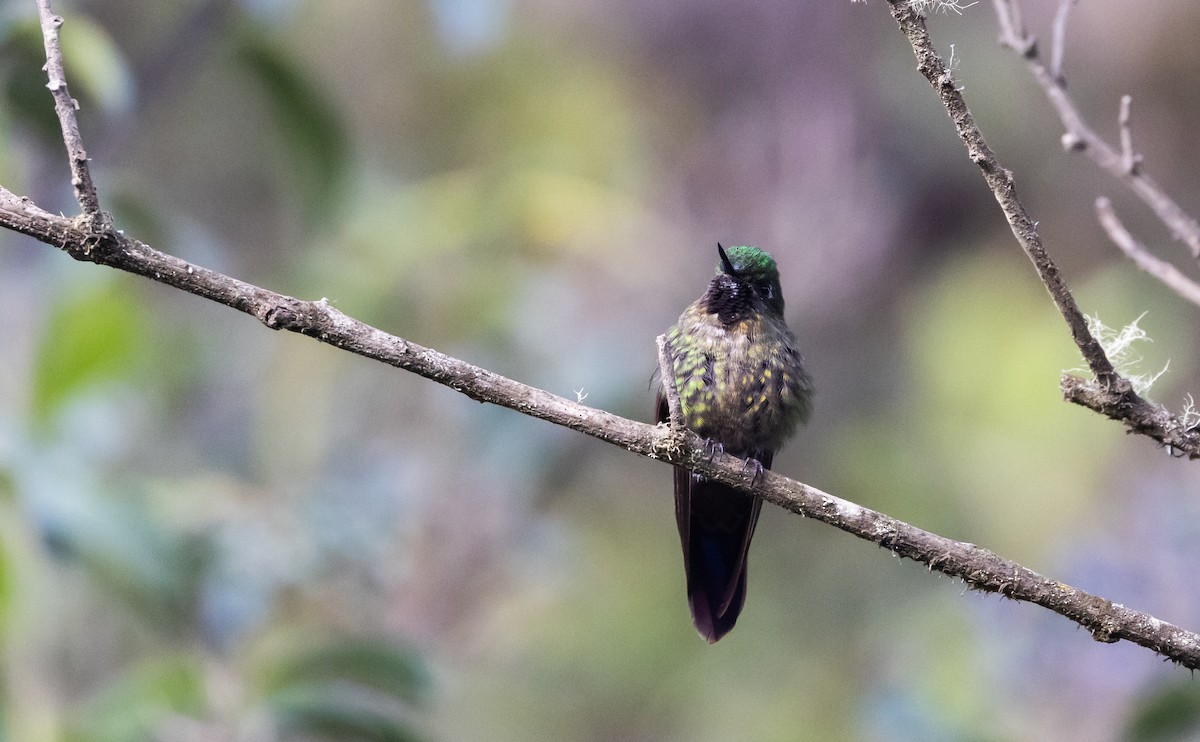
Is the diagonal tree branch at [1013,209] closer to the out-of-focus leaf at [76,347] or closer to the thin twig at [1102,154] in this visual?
the thin twig at [1102,154]

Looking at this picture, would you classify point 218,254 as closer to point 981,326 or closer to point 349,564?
point 349,564

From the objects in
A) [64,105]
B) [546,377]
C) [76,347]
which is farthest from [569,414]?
[546,377]

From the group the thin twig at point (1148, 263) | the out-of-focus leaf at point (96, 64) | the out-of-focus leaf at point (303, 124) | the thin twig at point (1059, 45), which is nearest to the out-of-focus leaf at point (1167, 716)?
the thin twig at point (1148, 263)

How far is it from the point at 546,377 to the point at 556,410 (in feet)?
8.65

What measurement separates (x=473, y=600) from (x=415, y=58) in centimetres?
439

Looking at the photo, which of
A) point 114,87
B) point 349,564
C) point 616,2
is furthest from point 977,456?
point 114,87

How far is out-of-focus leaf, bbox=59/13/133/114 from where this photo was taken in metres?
3.22

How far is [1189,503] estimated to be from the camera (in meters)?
4.29

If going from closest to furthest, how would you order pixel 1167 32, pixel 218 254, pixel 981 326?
pixel 218 254 → pixel 981 326 → pixel 1167 32

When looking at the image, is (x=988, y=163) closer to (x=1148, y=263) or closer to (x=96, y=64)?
(x=1148, y=263)

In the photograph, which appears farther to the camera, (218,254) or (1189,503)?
(1189,503)

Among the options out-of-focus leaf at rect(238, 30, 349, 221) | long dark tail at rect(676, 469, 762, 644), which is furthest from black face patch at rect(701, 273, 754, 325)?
out-of-focus leaf at rect(238, 30, 349, 221)

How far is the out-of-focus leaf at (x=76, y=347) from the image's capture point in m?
3.37

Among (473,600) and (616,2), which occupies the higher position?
(616,2)
